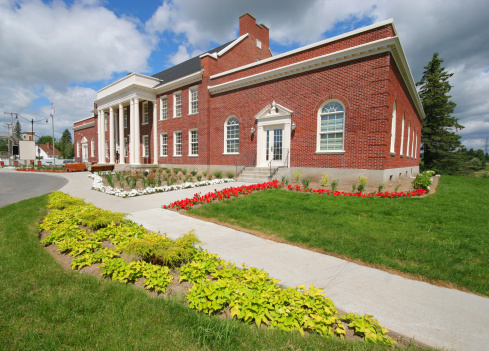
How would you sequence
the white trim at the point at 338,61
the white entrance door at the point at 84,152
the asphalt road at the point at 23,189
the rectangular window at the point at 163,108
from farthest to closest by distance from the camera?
the white entrance door at the point at 84,152 < the rectangular window at the point at 163,108 < the white trim at the point at 338,61 < the asphalt road at the point at 23,189

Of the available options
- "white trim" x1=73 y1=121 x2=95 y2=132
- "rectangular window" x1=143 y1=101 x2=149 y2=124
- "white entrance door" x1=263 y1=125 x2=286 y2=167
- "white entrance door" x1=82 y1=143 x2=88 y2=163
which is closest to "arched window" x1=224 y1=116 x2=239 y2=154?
"white entrance door" x1=263 y1=125 x2=286 y2=167

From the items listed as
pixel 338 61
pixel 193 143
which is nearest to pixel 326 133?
pixel 338 61

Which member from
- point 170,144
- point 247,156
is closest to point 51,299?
point 247,156

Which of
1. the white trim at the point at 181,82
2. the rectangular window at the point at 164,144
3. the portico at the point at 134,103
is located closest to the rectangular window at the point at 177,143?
the rectangular window at the point at 164,144

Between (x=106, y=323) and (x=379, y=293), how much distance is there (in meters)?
2.93

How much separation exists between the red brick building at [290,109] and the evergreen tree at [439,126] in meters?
10.9

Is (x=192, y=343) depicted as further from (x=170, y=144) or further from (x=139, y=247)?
(x=170, y=144)

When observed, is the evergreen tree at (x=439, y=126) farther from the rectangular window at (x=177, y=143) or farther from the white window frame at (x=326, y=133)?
the rectangular window at (x=177, y=143)

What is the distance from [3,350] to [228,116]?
16.0 m

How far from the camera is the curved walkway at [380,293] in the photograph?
223 cm

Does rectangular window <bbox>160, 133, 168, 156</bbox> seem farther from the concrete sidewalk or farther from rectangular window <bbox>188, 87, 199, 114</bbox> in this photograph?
the concrete sidewalk

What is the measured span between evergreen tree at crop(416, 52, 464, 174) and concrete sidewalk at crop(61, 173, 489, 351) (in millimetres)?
30430

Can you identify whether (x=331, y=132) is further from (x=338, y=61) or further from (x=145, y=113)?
→ (x=145, y=113)

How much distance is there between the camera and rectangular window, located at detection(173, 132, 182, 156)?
20797mm
